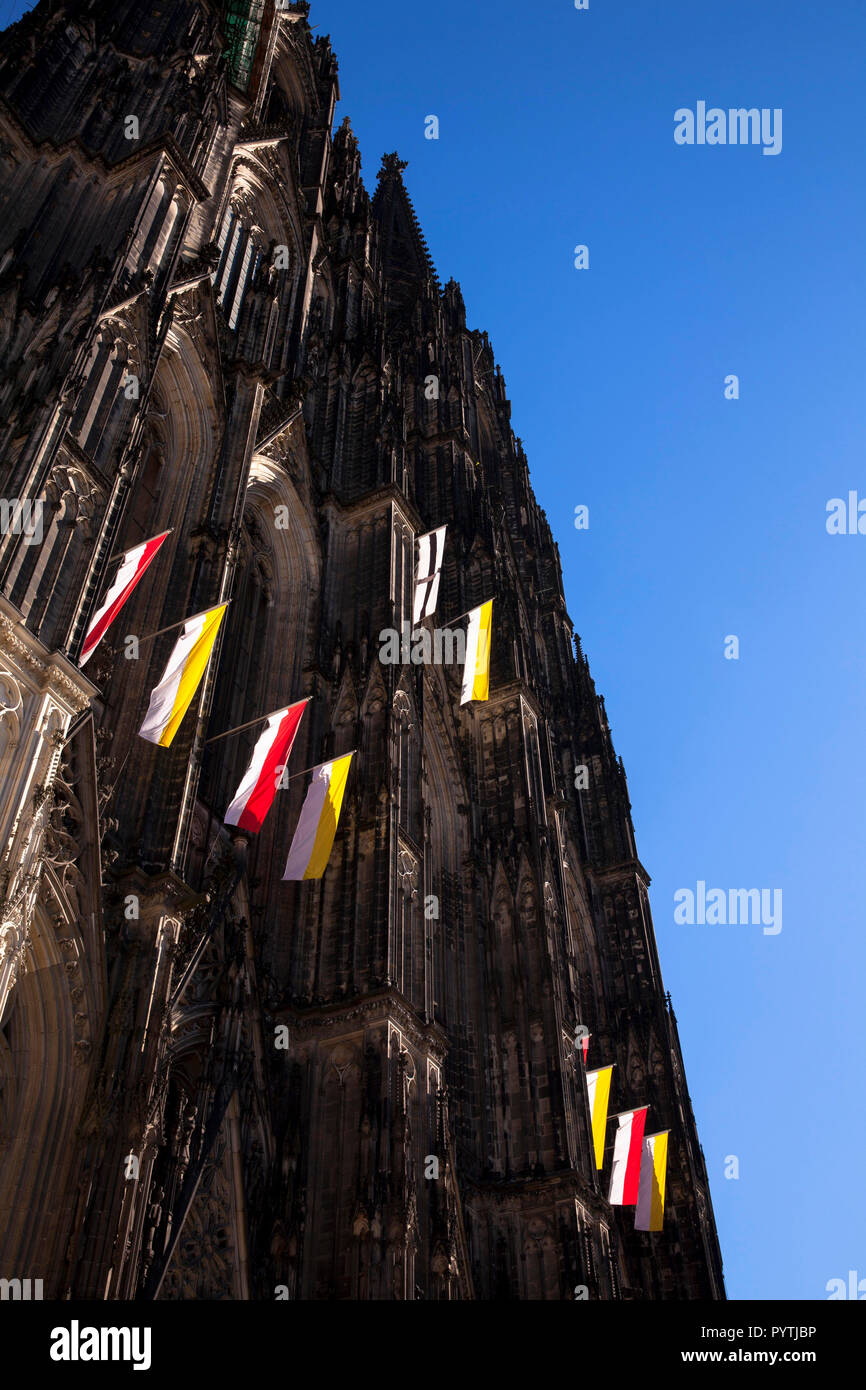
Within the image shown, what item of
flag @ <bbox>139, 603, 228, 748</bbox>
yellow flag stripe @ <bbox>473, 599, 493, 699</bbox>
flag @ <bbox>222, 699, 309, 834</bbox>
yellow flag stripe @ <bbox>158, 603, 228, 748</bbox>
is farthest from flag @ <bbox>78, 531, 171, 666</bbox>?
yellow flag stripe @ <bbox>473, 599, 493, 699</bbox>

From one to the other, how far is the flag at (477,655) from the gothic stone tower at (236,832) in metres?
2.07

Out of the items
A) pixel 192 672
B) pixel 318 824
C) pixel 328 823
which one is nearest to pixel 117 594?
pixel 192 672

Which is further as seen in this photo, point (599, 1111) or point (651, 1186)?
point (651, 1186)

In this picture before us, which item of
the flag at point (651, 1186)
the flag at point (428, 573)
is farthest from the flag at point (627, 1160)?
the flag at point (428, 573)

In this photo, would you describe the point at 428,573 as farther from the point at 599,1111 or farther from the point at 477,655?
the point at 599,1111

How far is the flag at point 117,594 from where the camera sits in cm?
1362

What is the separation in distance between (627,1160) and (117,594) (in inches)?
671

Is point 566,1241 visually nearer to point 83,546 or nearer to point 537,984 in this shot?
point 537,984

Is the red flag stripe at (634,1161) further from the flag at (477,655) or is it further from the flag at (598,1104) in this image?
the flag at (477,655)

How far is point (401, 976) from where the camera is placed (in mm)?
19047

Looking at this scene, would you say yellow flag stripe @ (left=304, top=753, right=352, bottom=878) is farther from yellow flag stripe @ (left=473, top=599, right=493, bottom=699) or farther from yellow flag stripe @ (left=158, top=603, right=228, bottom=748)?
yellow flag stripe @ (left=473, top=599, right=493, bottom=699)

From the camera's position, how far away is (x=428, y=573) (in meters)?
26.0

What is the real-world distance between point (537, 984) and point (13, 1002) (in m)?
14.9

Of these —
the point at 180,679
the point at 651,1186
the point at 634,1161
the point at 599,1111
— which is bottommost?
the point at 651,1186
